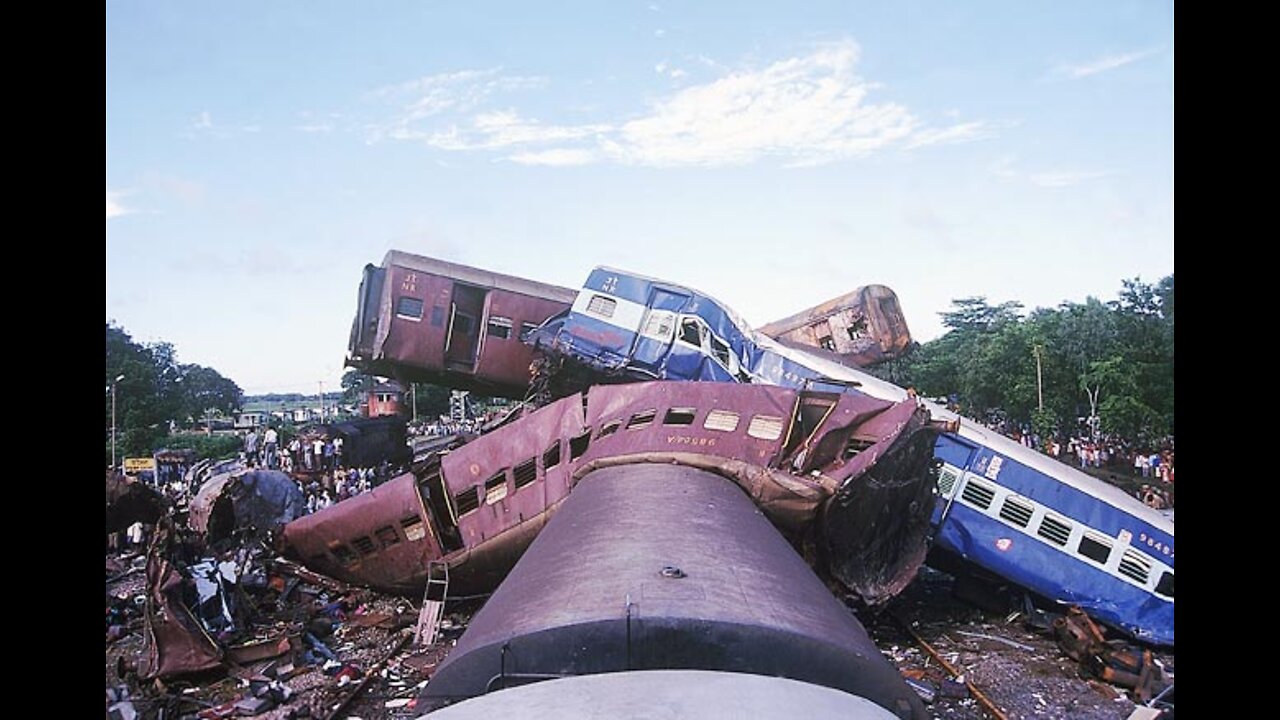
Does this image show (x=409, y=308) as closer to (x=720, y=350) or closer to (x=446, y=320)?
(x=446, y=320)

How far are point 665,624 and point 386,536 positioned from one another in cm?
1063

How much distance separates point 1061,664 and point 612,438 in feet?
22.5

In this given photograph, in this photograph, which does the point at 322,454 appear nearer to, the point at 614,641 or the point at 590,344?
the point at 590,344

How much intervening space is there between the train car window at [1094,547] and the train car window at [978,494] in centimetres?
129

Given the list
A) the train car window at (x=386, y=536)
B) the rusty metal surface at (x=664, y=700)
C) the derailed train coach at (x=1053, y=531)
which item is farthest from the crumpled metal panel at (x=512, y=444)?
the rusty metal surface at (x=664, y=700)

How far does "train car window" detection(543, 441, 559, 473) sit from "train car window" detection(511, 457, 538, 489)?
15 centimetres

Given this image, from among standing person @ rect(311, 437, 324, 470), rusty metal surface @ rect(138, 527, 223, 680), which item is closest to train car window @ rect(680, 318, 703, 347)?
rusty metal surface @ rect(138, 527, 223, 680)

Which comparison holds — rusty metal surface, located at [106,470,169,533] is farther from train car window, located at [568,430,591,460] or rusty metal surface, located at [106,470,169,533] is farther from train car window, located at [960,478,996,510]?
train car window, located at [960,478,996,510]

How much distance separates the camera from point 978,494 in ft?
43.9

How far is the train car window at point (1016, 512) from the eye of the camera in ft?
43.2

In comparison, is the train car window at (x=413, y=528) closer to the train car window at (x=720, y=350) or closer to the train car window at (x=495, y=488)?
the train car window at (x=495, y=488)

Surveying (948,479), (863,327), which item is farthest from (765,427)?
(863,327)

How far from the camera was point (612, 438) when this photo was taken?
10.7 m
